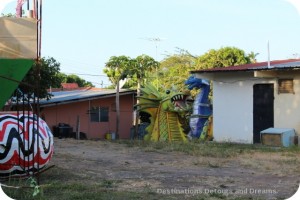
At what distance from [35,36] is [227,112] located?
11.1 metres

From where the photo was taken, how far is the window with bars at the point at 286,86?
14797 mm

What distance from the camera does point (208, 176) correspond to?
773 cm

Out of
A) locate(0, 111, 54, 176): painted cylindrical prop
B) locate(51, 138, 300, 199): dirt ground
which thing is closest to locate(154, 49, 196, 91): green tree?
locate(51, 138, 300, 199): dirt ground

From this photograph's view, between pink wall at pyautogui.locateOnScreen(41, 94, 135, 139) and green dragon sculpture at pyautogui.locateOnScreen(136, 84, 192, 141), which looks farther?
pink wall at pyautogui.locateOnScreen(41, 94, 135, 139)

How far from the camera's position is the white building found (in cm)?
1471

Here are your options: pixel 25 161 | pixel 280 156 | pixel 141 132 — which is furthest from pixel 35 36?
pixel 141 132

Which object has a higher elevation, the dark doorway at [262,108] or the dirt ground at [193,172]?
the dark doorway at [262,108]

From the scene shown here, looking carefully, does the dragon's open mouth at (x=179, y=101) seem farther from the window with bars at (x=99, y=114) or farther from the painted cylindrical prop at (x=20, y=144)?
the painted cylindrical prop at (x=20, y=144)

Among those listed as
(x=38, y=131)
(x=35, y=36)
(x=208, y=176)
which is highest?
(x=35, y=36)

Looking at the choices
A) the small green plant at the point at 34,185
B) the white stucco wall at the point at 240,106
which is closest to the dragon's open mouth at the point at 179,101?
the white stucco wall at the point at 240,106

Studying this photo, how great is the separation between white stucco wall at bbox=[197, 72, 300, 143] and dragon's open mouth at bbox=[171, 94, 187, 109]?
120 cm

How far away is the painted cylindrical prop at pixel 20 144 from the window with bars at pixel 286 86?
10029mm

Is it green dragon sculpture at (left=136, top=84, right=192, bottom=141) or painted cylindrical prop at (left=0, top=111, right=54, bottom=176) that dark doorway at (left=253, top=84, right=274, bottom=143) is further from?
painted cylindrical prop at (left=0, top=111, right=54, bottom=176)

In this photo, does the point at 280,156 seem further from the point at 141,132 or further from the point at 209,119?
the point at 141,132
